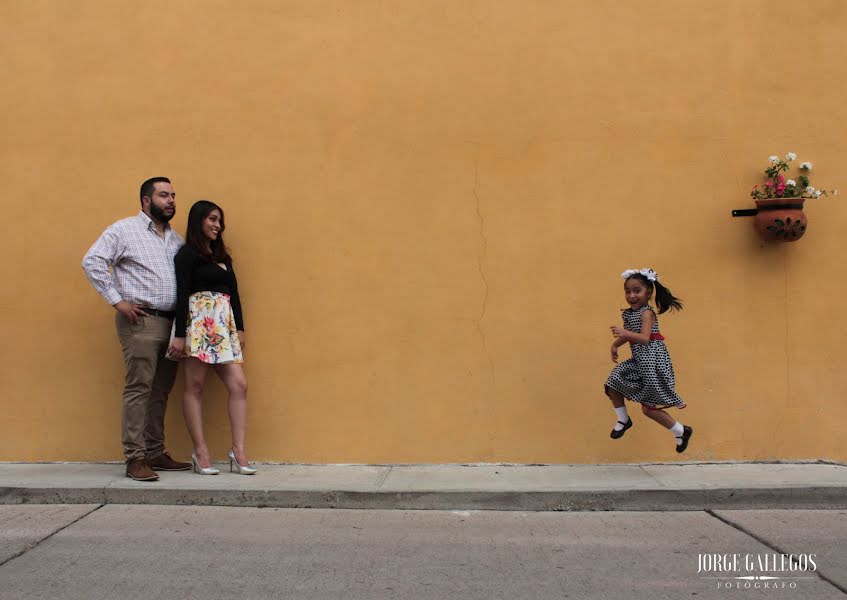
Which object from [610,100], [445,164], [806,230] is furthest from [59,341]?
[806,230]

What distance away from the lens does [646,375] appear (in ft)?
19.8

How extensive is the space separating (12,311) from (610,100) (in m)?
4.60

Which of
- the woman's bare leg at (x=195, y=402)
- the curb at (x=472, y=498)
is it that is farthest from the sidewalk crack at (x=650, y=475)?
the woman's bare leg at (x=195, y=402)

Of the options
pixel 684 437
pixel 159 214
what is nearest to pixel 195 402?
pixel 159 214

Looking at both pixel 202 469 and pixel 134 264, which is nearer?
pixel 134 264

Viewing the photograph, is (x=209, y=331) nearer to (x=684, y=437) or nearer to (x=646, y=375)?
(x=646, y=375)

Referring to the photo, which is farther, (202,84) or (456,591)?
(202,84)

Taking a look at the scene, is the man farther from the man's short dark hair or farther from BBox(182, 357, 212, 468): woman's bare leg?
BBox(182, 357, 212, 468): woman's bare leg

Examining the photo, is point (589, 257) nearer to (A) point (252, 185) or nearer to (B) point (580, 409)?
(B) point (580, 409)

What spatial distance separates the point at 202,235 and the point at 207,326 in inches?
24.6

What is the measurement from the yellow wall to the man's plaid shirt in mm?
511

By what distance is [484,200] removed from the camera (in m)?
6.63

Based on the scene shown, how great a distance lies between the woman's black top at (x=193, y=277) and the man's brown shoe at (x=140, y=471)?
35.3 inches

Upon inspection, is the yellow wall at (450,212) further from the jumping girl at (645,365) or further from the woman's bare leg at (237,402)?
the jumping girl at (645,365)
